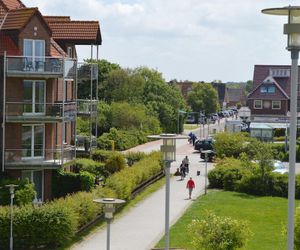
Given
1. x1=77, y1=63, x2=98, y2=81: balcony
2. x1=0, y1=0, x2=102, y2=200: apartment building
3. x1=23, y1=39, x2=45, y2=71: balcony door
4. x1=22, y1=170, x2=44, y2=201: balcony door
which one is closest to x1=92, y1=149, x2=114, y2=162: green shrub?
x1=77, y1=63, x2=98, y2=81: balcony

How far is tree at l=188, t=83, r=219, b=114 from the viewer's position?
374 ft

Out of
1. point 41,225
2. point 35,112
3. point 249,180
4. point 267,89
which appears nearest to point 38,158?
point 35,112

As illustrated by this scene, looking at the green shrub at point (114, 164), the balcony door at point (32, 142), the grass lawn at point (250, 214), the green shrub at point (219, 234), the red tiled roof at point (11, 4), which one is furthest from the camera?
the green shrub at point (114, 164)

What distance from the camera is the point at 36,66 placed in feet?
111

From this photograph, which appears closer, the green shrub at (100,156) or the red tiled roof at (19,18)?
the red tiled roof at (19,18)

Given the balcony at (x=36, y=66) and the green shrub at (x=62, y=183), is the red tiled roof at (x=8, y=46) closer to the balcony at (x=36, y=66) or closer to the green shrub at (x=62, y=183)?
the balcony at (x=36, y=66)

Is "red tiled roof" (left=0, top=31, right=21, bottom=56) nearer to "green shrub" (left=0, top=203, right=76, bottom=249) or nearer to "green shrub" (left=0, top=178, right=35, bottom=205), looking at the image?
"green shrub" (left=0, top=178, right=35, bottom=205)

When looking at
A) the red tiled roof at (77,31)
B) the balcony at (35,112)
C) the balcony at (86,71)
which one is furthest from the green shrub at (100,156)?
the balcony at (35,112)

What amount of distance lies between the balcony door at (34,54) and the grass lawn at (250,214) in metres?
10.5

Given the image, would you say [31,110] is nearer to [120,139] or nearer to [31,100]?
[31,100]

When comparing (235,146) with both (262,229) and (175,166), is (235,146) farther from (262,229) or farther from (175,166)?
(262,229)

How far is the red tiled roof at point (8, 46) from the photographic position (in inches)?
1340

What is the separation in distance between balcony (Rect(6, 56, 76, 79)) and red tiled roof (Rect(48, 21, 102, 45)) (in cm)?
525

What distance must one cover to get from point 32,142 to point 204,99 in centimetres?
8150
